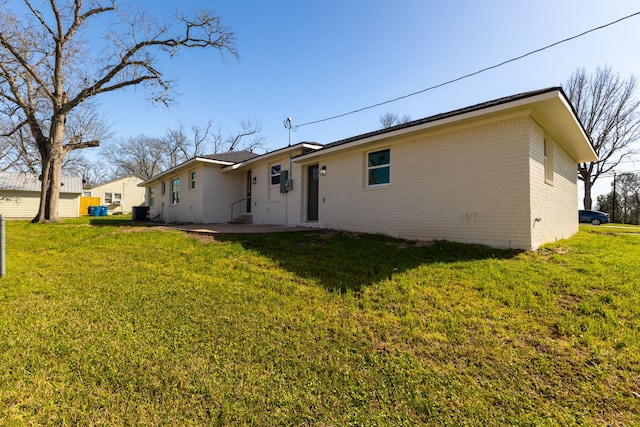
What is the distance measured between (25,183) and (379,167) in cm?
2924

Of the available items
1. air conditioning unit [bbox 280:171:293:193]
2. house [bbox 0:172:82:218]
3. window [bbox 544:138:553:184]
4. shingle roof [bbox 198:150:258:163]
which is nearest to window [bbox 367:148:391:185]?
air conditioning unit [bbox 280:171:293:193]

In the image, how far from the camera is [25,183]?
79.9 feet

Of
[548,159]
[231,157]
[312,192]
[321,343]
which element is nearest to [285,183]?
[312,192]

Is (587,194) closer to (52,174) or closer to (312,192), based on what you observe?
(312,192)

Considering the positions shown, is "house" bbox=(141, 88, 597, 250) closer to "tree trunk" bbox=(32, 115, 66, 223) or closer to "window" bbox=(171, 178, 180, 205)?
"window" bbox=(171, 178, 180, 205)

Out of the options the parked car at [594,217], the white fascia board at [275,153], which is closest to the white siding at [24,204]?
the white fascia board at [275,153]

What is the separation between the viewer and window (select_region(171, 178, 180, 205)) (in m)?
17.8

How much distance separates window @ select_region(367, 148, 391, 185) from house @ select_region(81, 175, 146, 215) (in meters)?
34.5

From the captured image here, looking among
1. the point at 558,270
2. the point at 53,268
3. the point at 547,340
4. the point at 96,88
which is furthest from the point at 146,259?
the point at 96,88

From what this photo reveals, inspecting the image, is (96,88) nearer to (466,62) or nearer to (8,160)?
(466,62)

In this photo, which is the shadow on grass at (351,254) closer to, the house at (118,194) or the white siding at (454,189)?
the white siding at (454,189)

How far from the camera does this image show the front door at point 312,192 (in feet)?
36.2

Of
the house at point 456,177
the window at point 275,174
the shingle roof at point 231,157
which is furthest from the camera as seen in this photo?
the shingle roof at point 231,157

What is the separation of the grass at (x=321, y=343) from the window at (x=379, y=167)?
380 centimetres
